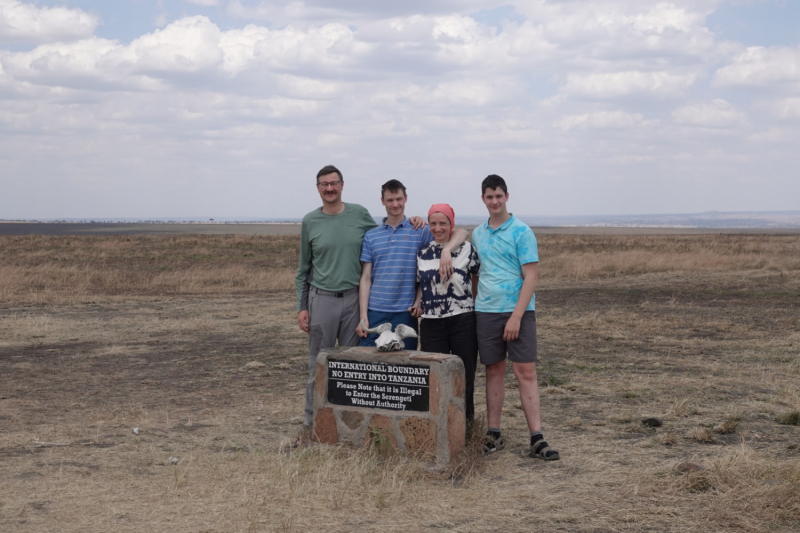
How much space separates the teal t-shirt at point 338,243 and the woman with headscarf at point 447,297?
550 millimetres

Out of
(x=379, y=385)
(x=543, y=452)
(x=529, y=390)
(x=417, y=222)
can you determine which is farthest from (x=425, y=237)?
(x=543, y=452)

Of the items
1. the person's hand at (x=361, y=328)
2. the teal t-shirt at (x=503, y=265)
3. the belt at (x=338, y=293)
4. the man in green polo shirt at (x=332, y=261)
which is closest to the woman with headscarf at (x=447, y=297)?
the teal t-shirt at (x=503, y=265)

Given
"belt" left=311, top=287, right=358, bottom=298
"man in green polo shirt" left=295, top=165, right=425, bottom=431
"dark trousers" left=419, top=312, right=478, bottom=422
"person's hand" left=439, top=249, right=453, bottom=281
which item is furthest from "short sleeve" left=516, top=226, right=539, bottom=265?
"belt" left=311, top=287, right=358, bottom=298

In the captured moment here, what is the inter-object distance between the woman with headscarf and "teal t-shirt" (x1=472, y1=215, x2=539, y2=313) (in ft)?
0.42

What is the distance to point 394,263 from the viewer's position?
579 cm

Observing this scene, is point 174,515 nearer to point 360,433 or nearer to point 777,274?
point 360,433

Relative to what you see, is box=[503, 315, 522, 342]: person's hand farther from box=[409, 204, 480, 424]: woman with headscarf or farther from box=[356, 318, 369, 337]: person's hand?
box=[356, 318, 369, 337]: person's hand

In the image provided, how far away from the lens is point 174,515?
4727 mm

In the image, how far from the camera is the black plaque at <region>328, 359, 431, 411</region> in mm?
5574

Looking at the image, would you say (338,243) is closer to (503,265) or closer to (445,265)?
(445,265)

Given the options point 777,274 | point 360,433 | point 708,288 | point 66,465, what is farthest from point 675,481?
point 777,274

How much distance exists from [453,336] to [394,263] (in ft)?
2.27

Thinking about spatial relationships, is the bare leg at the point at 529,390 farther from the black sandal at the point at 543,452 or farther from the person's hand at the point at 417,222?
the person's hand at the point at 417,222

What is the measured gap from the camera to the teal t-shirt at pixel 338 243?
6.02 metres
